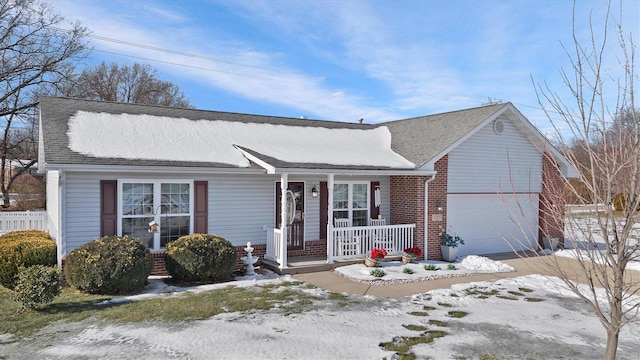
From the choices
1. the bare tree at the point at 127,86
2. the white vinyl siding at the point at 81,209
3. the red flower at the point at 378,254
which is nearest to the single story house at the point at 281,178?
the white vinyl siding at the point at 81,209

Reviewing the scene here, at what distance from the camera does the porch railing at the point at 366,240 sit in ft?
41.3

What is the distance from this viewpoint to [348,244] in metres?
12.7

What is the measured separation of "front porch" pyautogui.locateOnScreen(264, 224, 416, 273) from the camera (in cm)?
1181

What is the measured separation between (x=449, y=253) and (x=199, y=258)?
759 centimetres

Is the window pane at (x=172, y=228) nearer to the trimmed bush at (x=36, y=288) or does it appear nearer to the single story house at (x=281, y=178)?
the single story house at (x=281, y=178)

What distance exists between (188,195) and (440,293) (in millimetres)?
6607

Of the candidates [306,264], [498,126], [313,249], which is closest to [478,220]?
[498,126]

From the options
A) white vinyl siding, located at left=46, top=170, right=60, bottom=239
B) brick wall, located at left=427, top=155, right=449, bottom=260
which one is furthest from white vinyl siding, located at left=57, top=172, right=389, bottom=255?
brick wall, located at left=427, top=155, right=449, bottom=260

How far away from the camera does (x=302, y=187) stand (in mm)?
13188

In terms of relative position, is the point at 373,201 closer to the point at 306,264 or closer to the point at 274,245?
the point at 306,264

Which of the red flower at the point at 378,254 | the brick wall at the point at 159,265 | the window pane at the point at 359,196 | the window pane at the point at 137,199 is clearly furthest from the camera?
the window pane at the point at 359,196

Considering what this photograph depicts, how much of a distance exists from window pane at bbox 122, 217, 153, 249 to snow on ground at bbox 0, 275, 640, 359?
3604 millimetres

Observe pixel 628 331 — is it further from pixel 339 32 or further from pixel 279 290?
pixel 339 32

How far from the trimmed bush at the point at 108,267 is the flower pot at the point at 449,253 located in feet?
28.3
